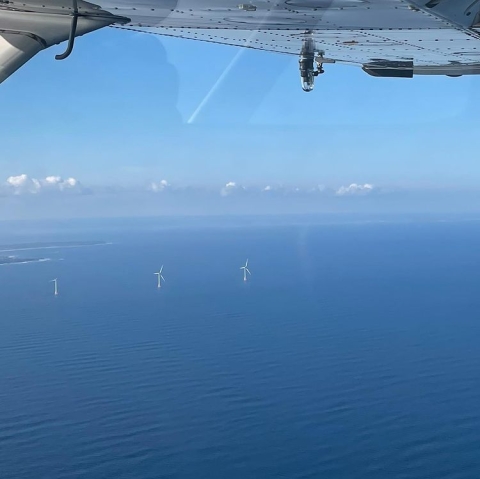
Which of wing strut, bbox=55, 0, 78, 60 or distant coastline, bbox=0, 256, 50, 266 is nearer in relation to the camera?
wing strut, bbox=55, 0, 78, 60

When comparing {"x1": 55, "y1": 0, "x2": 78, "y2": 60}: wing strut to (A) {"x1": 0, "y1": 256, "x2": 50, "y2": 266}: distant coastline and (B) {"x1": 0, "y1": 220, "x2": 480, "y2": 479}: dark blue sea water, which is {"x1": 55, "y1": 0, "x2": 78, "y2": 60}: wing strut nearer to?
(B) {"x1": 0, "y1": 220, "x2": 480, "y2": 479}: dark blue sea water

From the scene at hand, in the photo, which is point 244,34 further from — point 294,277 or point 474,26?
point 294,277

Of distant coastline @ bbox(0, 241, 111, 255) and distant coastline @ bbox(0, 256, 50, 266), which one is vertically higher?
distant coastline @ bbox(0, 256, 50, 266)

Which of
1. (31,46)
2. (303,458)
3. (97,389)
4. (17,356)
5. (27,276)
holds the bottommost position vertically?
(27,276)

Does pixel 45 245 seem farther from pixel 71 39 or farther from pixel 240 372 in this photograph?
pixel 71 39

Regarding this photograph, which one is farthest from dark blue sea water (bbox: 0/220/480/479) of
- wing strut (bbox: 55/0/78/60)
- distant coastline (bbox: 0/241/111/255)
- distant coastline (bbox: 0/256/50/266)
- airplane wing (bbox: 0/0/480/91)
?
wing strut (bbox: 55/0/78/60)

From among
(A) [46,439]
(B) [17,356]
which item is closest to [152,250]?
(B) [17,356]

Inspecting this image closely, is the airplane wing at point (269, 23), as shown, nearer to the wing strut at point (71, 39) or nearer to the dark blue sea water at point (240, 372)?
the wing strut at point (71, 39)

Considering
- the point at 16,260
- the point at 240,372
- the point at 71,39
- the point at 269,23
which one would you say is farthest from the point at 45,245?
the point at 71,39
